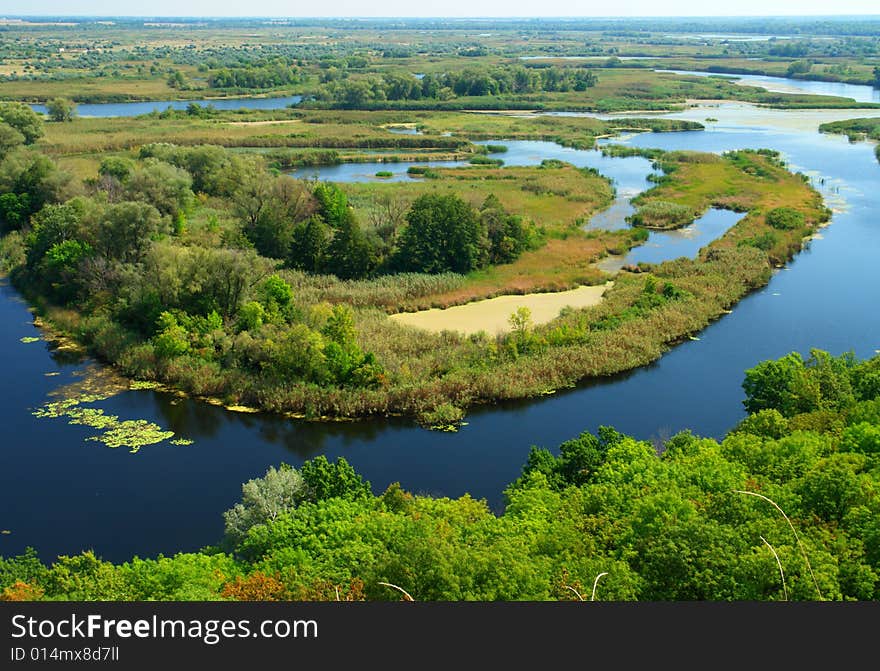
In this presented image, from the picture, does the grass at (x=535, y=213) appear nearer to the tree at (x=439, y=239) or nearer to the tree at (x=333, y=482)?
the tree at (x=439, y=239)

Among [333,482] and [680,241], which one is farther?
[680,241]

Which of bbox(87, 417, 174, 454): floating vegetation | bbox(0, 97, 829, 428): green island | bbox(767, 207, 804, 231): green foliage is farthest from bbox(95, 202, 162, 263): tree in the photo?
bbox(767, 207, 804, 231): green foliage

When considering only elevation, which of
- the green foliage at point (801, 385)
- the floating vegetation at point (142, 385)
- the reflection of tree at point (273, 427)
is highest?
the green foliage at point (801, 385)

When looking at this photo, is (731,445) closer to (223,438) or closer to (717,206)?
(223,438)

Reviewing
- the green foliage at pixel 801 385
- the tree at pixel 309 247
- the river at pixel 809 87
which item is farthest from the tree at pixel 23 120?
the river at pixel 809 87

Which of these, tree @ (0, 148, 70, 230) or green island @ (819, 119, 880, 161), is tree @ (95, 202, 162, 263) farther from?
green island @ (819, 119, 880, 161)

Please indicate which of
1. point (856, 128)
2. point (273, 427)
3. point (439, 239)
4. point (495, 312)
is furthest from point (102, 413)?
point (856, 128)

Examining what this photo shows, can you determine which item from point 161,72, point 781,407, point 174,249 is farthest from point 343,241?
point 161,72

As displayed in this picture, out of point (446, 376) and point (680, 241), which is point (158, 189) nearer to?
point (446, 376)
